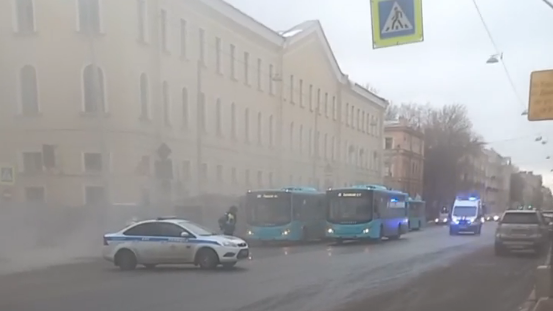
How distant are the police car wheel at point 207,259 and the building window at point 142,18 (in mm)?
18071

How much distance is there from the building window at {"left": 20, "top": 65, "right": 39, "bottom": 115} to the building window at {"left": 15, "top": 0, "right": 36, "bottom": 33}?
1.83 meters

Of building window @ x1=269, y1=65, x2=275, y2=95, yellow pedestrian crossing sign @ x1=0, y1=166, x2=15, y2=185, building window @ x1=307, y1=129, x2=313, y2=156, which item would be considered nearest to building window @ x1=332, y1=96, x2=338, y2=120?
building window @ x1=307, y1=129, x2=313, y2=156

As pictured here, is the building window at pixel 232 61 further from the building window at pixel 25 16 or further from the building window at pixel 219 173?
the building window at pixel 25 16

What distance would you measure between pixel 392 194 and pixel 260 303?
28.1 m

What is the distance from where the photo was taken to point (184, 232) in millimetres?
21391

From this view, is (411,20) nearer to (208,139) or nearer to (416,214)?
(208,139)

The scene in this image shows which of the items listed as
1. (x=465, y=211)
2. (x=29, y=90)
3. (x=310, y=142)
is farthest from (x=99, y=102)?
(x=465, y=211)

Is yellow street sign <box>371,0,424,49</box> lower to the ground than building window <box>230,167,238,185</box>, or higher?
higher

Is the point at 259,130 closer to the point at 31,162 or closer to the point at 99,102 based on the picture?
the point at 99,102

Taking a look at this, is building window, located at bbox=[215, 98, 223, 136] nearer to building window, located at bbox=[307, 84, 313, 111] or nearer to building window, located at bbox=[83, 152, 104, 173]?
building window, located at bbox=[83, 152, 104, 173]

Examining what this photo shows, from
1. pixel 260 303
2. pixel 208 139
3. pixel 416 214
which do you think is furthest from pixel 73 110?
pixel 416 214

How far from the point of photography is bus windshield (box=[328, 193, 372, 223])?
36.7m

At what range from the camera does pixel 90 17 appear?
115 feet

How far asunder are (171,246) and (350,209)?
16918 millimetres
